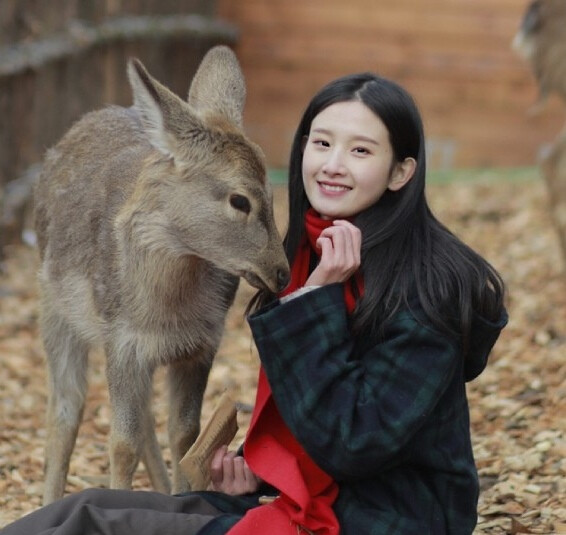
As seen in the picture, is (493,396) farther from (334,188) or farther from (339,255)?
(339,255)

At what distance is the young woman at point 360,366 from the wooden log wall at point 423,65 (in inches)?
377

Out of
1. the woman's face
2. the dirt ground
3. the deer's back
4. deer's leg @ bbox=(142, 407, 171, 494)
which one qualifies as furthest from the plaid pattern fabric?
deer's leg @ bbox=(142, 407, 171, 494)

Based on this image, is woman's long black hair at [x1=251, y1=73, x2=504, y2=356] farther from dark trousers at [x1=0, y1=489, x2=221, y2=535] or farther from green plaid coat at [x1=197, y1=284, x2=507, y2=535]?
dark trousers at [x1=0, y1=489, x2=221, y2=535]

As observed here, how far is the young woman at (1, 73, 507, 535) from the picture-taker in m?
3.18

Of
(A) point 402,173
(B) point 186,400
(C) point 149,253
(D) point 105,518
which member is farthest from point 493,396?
(D) point 105,518

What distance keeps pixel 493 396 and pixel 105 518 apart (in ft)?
9.51

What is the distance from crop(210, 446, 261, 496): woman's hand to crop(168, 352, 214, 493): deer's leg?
686 millimetres

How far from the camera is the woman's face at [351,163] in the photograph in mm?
3404

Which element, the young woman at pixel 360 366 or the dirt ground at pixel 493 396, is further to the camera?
the dirt ground at pixel 493 396

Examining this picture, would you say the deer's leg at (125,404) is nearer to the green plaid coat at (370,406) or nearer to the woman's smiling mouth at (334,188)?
the green plaid coat at (370,406)

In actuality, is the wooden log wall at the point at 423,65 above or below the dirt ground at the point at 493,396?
above

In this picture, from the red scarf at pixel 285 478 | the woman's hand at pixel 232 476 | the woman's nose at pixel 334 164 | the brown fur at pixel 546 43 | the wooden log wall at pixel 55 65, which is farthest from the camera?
the wooden log wall at pixel 55 65

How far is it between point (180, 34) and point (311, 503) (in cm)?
989

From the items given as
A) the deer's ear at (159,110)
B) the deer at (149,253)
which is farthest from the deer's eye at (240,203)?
the deer's ear at (159,110)
